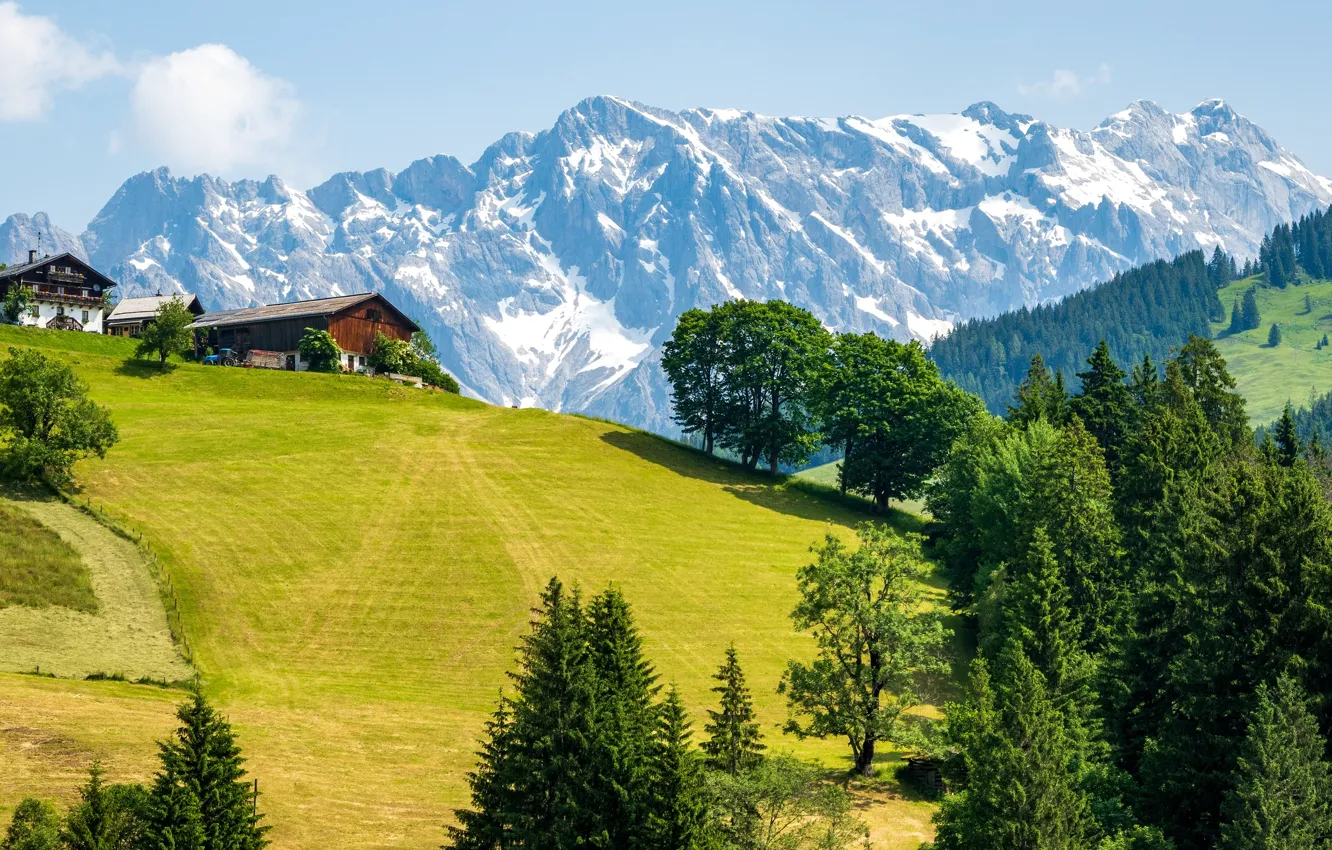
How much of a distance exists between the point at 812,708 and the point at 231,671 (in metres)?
34.6

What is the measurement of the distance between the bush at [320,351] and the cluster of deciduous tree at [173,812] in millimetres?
105041

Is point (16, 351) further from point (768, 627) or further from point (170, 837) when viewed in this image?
point (170, 837)

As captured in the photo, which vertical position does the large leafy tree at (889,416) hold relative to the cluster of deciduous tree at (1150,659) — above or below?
above

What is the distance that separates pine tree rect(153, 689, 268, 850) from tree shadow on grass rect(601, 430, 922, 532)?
272ft

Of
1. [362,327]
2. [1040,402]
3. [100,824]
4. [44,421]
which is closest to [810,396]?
[1040,402]

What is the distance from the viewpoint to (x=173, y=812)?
49250mm

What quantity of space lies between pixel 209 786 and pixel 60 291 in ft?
445

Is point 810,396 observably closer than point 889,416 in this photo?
No

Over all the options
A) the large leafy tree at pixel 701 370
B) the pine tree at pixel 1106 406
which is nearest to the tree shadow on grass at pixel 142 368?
the large leafy tree at pixel 701 370

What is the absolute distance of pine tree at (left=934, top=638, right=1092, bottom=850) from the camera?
5297 cm

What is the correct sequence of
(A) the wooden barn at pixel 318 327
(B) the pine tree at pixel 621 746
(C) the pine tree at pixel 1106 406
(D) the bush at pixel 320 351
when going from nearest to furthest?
(B) the pine tree at pixel 621 746
(C) the pine tree at pixel 1106 406
(D) the bush at pixel 320 351
(A) the wooden barn at pixel 318 327

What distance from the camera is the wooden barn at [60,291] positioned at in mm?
165125

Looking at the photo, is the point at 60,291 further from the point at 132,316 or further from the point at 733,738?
the point at 733,738

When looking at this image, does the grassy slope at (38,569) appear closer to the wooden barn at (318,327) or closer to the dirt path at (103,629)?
the dirt path at (103,629)
